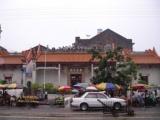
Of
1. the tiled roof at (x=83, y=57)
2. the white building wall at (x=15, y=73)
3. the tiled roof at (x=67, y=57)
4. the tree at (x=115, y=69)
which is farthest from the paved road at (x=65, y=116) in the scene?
the white building wall at (x=15, y=73)

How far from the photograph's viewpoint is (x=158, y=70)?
172 feet

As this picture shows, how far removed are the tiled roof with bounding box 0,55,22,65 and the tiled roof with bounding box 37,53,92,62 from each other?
8.09ft

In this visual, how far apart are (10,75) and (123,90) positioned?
15.0 m

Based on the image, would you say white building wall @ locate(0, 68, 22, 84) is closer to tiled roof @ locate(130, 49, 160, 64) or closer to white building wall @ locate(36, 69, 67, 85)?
white building wall @ locate(36, 69, 67, 85)

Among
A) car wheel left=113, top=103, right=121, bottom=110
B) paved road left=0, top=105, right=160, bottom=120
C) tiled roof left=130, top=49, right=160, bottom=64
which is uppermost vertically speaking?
tiled roof left=130, top=49, right=160, bottom=64

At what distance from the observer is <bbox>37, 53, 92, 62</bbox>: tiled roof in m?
52.2

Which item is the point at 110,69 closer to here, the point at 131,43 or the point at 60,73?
the point at 60,73

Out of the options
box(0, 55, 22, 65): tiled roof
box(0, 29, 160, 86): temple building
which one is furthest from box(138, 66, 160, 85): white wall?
box(0, 55, 22, 65): tiled roof

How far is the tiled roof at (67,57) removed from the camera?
171 ft

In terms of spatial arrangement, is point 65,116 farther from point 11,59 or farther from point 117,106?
point 11,59

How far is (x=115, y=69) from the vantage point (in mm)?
44500

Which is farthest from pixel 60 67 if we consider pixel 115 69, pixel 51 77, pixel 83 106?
pixel 83 106

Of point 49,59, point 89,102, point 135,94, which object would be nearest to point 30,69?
point 49,59

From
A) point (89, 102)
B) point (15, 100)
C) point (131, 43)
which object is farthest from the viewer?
point (131, 43)
